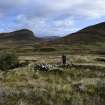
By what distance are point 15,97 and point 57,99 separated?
1478 mm

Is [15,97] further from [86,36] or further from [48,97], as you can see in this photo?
[86,36]

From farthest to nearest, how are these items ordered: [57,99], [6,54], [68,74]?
[6,54] → [68,74] → [57,99]

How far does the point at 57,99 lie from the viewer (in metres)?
10.9

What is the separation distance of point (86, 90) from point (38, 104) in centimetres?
344

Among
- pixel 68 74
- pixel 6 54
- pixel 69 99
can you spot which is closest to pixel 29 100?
pixel 69 99

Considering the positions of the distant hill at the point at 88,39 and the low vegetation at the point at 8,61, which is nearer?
the low vegetation at the point at 8,61

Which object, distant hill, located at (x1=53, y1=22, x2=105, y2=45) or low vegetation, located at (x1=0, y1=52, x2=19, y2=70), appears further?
distant hill, located at (x1=53, y1=22, x2=105, y2=45)

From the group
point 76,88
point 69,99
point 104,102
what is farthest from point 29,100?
point 76,88

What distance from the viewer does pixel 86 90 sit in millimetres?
13055

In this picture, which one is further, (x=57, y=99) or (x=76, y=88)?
(x=76, y=88)

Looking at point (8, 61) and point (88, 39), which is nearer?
point (8, 61)

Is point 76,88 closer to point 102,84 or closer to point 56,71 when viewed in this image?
point 102,84

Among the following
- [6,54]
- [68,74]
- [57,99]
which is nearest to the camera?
[57,99]

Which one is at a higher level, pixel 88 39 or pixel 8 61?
pixel 8 61
